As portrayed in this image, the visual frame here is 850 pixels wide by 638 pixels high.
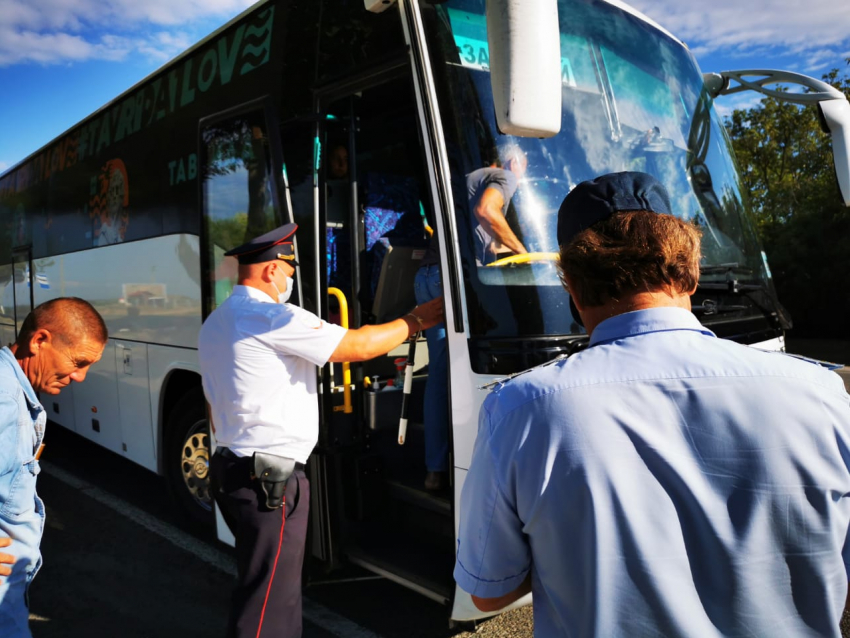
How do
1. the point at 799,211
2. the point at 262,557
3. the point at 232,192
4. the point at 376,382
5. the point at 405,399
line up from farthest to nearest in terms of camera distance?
the point at 799,211 → the point at 232,192 → the point at 376,382 → the point at 405,399 → the point at 262,557

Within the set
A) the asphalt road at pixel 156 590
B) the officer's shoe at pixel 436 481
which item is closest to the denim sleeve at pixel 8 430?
the officer's shoe at pixel 436 481

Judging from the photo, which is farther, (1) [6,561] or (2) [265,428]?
(2) [265,428]

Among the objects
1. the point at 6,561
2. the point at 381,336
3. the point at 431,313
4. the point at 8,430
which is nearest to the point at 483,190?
the point at 431,313

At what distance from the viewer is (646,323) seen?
48.3 inches

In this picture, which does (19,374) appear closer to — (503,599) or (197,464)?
(503,599)

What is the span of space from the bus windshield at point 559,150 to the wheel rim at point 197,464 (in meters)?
2.62

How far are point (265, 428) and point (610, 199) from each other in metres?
1.95

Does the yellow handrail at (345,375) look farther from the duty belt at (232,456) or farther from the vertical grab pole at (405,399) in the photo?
the duty belt at (232,456)

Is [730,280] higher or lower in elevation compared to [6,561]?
higher

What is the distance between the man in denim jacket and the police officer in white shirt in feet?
2.14

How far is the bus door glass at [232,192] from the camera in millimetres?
3799

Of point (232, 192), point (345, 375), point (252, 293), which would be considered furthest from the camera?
point (232, 192)

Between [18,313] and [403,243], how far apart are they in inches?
242

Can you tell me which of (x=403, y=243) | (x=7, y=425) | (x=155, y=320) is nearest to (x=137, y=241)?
(x=155, y=320)
